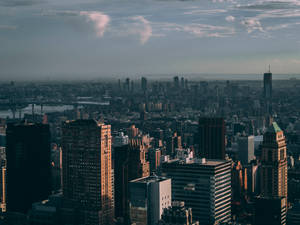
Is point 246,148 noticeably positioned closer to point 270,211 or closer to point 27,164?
point 270,211

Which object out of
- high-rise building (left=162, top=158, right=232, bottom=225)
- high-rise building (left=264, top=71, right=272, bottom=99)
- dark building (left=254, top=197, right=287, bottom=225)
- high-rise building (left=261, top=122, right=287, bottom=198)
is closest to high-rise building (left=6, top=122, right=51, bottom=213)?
high-rise building (left=162, top=158, right=232, bottom=225)

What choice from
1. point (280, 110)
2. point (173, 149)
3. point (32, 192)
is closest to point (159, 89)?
point (280, 110)

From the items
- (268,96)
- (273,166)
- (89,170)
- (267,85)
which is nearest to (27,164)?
(89,170)

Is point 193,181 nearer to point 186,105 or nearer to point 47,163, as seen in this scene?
point 47,163

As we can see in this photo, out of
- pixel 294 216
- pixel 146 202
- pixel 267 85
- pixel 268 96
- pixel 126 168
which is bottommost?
pixel 294 216

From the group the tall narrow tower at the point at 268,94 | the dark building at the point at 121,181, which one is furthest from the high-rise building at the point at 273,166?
the tall narrow tower at the point at 268,94
